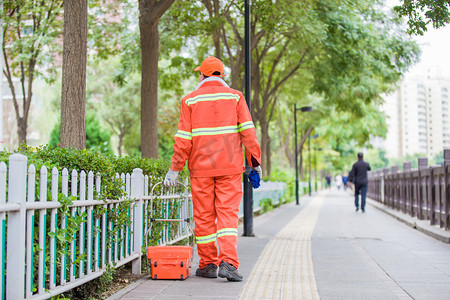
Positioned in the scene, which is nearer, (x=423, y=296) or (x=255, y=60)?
(x=423, y=296)

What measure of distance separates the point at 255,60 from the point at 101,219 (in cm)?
1655

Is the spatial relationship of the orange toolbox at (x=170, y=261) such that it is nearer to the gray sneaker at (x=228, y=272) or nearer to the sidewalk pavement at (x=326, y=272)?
the sidewalk pavement at (x=326, y=272)

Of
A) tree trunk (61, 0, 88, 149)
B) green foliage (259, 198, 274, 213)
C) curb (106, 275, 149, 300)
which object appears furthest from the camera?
green foliage (259, 198, 274, 213)

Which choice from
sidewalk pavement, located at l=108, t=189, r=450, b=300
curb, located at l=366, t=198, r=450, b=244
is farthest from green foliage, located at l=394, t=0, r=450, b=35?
curb, located at l=366, t=198, r=450, b=244

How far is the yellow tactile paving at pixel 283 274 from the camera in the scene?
508cm

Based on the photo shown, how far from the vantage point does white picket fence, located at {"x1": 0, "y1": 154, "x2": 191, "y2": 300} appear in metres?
3.58

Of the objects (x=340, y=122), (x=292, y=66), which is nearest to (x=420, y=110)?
(x=340, y=122)

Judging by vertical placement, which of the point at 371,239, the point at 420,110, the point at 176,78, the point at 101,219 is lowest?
the point at 371,239

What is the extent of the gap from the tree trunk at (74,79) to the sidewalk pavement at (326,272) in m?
2.26

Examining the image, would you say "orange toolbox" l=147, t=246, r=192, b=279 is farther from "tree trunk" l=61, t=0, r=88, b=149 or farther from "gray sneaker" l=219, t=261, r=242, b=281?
"tree trunk" l=61, t=0, r=88, b=149

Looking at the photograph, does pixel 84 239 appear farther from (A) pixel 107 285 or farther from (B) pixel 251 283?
(B) pixel 251 283

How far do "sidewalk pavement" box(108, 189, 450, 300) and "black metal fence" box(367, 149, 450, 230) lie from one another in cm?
80

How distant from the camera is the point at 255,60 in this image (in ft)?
Answer: 69.6

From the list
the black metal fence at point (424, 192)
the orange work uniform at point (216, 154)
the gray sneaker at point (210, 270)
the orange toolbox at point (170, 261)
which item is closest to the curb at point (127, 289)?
the orange toolbox at point (170, 261)
